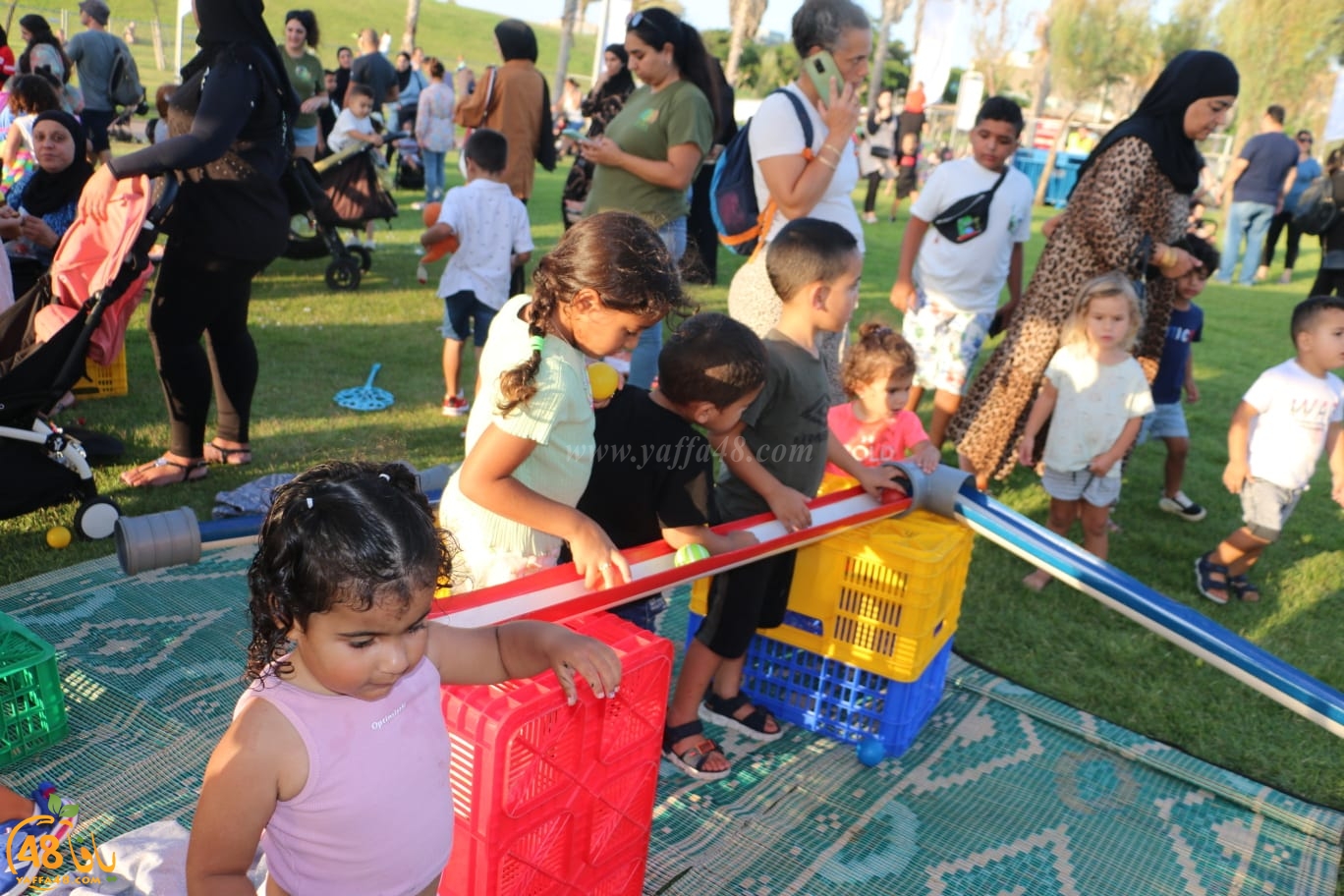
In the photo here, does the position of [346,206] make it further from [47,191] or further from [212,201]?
[212,201]

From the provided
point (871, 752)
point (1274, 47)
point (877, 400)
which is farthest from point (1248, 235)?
point (1274, 47)

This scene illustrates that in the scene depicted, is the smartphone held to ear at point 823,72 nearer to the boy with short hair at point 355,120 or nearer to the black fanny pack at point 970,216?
the black fanny pack at point 970,216

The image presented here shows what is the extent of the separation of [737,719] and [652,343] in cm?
236

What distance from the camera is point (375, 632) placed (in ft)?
5.03

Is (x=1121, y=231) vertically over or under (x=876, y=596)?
over

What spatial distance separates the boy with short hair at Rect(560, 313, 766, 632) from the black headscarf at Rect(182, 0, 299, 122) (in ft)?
8.46

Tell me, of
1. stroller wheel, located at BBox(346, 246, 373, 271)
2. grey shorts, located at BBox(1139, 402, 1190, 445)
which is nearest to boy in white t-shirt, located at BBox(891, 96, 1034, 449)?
grey shorts, located at BBox(1139, 402, 1190, 445)

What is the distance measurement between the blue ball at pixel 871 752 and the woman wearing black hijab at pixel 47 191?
15.3 ft

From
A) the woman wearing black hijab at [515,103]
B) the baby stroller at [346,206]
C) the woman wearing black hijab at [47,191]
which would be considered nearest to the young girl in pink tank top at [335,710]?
the woman wearing black hijab at [47,191]

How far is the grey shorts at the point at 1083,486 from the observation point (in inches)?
184

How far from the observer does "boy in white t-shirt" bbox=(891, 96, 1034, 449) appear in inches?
212

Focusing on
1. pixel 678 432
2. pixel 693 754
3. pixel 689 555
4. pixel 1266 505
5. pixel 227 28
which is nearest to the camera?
pixel 689 555

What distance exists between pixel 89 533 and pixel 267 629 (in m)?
3.02

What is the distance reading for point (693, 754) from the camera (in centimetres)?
320
